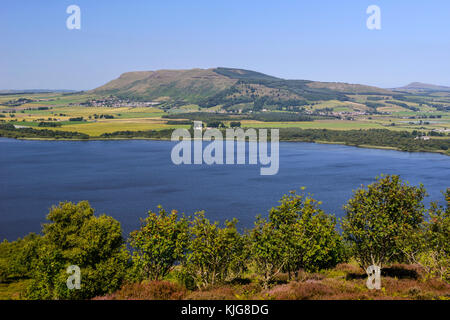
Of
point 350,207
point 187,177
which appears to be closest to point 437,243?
point 350,207

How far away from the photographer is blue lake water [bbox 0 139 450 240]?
57.4 meters

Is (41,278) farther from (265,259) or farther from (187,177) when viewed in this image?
(187,177)

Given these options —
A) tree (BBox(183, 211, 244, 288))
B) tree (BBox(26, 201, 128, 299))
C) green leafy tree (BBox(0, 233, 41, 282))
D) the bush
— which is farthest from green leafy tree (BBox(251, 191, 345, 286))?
green leafy tree (BBox(0, 233, 41, 282))

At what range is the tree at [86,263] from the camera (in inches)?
807

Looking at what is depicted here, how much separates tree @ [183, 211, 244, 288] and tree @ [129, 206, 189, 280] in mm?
770

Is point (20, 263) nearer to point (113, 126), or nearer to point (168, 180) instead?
point (168, 180)

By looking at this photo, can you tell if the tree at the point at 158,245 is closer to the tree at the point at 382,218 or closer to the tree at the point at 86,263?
the tree at the point at 86,263

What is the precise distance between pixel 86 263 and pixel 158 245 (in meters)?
4.25

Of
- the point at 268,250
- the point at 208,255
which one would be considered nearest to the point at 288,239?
the point at 268,250

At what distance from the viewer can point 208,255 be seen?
2122 cm

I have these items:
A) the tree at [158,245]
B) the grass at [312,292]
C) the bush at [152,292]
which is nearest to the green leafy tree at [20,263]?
the tree at [158,245]

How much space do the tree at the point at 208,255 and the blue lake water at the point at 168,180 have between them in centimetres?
2678

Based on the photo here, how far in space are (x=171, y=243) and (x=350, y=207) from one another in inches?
372

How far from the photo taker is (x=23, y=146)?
4951 inches
